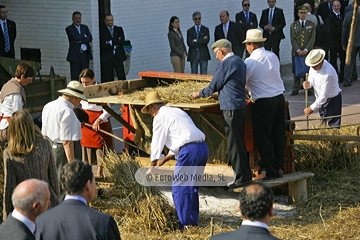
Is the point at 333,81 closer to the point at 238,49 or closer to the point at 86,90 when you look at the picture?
the point at 86,90

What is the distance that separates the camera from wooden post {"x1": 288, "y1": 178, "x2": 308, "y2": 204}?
8.00 meters

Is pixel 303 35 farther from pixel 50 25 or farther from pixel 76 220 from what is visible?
pixel 76 220

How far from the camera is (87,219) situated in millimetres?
4195

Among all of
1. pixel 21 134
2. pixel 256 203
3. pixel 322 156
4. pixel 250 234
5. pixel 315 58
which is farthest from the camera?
pixel 315 58

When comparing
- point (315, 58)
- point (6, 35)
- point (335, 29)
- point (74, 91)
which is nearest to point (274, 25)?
point (335, 29)

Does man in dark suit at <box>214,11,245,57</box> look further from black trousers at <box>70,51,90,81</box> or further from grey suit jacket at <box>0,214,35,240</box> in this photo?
grey suit jacket at <box>0,214,35,240</box>

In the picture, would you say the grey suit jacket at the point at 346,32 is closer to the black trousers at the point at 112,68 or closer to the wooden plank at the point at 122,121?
the black trousers at the point at 112,68

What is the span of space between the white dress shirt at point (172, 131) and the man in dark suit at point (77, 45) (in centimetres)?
849

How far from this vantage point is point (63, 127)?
724 centimetres

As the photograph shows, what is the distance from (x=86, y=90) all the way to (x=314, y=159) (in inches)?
131

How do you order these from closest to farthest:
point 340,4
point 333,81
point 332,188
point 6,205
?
point 6,205 → point 332,188 → point 333,81 → point 340,4

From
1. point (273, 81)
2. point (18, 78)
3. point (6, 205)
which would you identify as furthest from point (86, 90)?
point (6, 205)

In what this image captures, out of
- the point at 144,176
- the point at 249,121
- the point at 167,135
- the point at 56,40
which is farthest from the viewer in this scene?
the point at 56,40

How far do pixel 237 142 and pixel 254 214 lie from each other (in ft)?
12.0
